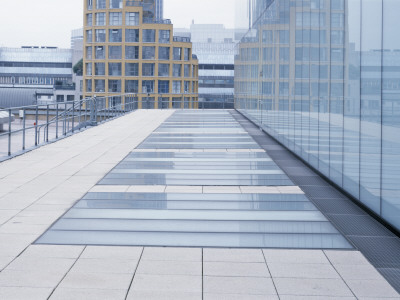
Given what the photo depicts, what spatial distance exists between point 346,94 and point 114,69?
8067cm

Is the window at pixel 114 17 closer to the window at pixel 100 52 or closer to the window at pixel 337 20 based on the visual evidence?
the window at pixel 100 52

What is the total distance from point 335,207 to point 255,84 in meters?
14.1

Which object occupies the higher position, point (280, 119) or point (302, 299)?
point (280, 119)

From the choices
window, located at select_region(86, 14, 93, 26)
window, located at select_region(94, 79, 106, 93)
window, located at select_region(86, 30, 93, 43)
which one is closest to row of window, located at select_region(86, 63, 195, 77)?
window, located at select_region(94, 79, 106, 93)

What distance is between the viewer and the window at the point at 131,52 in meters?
85.9

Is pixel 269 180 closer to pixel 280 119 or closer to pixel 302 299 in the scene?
pixel 302 299

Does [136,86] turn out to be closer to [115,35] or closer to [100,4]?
[115,35]

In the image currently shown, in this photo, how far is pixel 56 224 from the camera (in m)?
5.52

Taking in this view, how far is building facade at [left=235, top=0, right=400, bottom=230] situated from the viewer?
18.0 ft

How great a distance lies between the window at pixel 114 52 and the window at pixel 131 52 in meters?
1.01

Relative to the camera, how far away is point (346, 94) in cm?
722

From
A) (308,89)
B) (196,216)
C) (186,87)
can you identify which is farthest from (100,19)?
(196,216)

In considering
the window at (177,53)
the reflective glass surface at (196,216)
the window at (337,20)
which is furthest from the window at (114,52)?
the window at (337,20)

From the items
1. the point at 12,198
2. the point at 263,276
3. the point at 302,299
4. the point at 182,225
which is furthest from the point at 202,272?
the point at 12,198
